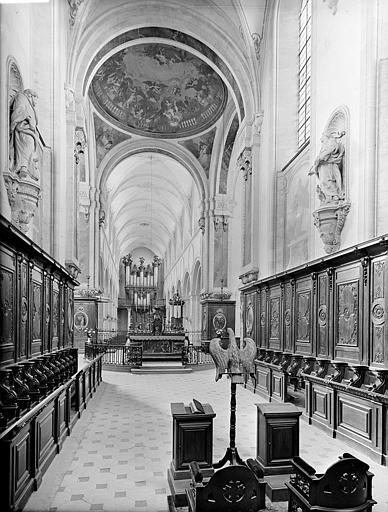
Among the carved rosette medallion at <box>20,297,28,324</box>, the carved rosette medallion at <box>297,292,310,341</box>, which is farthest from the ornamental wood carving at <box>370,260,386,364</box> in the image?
the carved rosette medallion at <box>20,297,28,324</box>

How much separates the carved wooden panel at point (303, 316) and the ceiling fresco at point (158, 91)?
36.7 feet

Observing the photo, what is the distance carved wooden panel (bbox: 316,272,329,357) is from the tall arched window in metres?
5.11

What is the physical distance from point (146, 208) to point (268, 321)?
1178 inches

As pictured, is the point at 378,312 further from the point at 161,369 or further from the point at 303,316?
the point at 161,369

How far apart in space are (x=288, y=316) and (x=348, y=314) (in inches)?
129

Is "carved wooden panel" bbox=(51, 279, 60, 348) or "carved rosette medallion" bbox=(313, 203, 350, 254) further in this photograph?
"carved wooden panel" bbox=(51, 279, 60, 348)

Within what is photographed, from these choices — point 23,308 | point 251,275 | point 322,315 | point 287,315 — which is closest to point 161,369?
point 251,275

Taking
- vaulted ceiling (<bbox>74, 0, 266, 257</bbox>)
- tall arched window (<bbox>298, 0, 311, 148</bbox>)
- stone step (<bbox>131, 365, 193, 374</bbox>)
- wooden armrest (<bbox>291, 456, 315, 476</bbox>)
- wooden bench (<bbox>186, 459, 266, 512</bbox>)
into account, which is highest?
vaulted ceiling (<bbox>74, 0, 266, 257</bbox>)

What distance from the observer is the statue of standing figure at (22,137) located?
7.70 metres

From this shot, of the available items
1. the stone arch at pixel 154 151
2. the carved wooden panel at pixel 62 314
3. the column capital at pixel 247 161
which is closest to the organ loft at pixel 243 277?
the carved wooden panel at pixel 62 314

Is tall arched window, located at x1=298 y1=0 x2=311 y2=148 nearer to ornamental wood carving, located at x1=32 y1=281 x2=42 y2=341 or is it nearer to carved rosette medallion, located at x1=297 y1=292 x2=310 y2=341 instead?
carved rosette medallion, located at x1=297 y1=292 x2=310 y2=341

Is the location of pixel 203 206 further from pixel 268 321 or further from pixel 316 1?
pixel 316 1

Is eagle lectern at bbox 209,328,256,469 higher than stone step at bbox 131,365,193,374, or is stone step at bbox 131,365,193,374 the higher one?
eagle lectern at bbox 209,328,256,469

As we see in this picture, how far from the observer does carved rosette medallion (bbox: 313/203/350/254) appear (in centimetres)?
873
